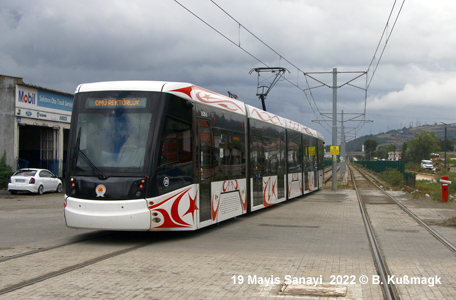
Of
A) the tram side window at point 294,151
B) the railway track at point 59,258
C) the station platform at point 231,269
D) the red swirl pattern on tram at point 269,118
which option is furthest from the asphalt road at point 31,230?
the tram side window at point 294,151

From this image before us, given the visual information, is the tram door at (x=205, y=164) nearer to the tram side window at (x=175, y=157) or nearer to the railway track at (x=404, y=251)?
the tram side window at (x=175, y=157)

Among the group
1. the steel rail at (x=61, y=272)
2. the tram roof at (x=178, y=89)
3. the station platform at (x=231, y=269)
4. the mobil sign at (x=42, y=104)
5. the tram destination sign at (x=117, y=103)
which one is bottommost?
the station platform at (x=231, y=269)

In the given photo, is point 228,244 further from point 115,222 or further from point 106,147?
point 106,147

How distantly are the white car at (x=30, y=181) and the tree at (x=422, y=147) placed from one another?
9091cm

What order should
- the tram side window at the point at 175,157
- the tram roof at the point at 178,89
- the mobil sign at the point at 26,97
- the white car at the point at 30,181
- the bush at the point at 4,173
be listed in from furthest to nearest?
the mobil sign at the point at 26,97 < the bush at the point at 4,173 < the white car at the point at 30,181 < the tram roof at the point at 178,89 < the tram side window at the point at 175,157

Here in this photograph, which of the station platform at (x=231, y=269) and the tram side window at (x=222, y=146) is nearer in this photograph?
the station platform at (x=231, y=269)

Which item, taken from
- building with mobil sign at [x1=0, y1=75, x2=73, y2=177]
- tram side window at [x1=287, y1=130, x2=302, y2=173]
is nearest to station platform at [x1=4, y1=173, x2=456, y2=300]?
tram side window at [x1=287, y1=130, x2=302, y2=173]

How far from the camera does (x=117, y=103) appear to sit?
1005 centimetres

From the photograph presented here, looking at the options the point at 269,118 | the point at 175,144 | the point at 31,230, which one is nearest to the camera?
the point at 175,144

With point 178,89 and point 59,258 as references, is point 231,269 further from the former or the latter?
point 178,89

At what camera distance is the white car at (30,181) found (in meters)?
25.7

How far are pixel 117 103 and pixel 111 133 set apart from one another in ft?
2.04

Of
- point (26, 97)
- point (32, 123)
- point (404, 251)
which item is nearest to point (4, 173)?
point (32, 123)

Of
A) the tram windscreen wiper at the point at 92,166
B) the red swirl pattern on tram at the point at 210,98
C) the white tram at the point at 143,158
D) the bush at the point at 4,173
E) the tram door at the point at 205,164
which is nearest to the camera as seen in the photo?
the white tram at the point at 143,158
